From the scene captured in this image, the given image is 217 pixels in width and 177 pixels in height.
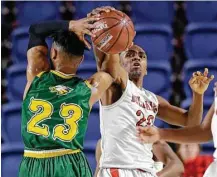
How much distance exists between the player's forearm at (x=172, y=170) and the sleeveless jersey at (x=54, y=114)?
4.33 feet

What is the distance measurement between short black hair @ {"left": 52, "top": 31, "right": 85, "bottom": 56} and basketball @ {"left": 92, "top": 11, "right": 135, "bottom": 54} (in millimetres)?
119

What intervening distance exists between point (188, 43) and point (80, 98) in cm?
366

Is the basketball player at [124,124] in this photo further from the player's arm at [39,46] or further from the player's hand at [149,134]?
the player's hand at [149,134]

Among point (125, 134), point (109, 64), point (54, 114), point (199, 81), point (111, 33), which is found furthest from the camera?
point (199, 81)

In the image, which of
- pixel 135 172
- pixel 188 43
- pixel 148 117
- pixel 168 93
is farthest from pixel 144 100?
pixel 188 43

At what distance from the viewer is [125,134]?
13.6 ft

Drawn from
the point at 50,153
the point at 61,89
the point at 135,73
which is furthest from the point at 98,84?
the point at 135,73

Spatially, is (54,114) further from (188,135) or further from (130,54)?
(130,54)

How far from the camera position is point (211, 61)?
6746 millimetres

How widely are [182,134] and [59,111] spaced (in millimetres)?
771

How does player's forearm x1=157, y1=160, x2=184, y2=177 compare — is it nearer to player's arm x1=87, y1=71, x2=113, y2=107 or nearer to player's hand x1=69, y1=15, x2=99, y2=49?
player's arm x1=87, y1=71, x2=113, y2=107

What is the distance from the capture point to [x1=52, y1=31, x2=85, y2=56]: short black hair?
12.0 ft

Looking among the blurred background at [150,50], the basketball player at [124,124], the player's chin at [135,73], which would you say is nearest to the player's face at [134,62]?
the player's chin at [135,73]

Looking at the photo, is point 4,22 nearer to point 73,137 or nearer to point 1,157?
point 1,157
